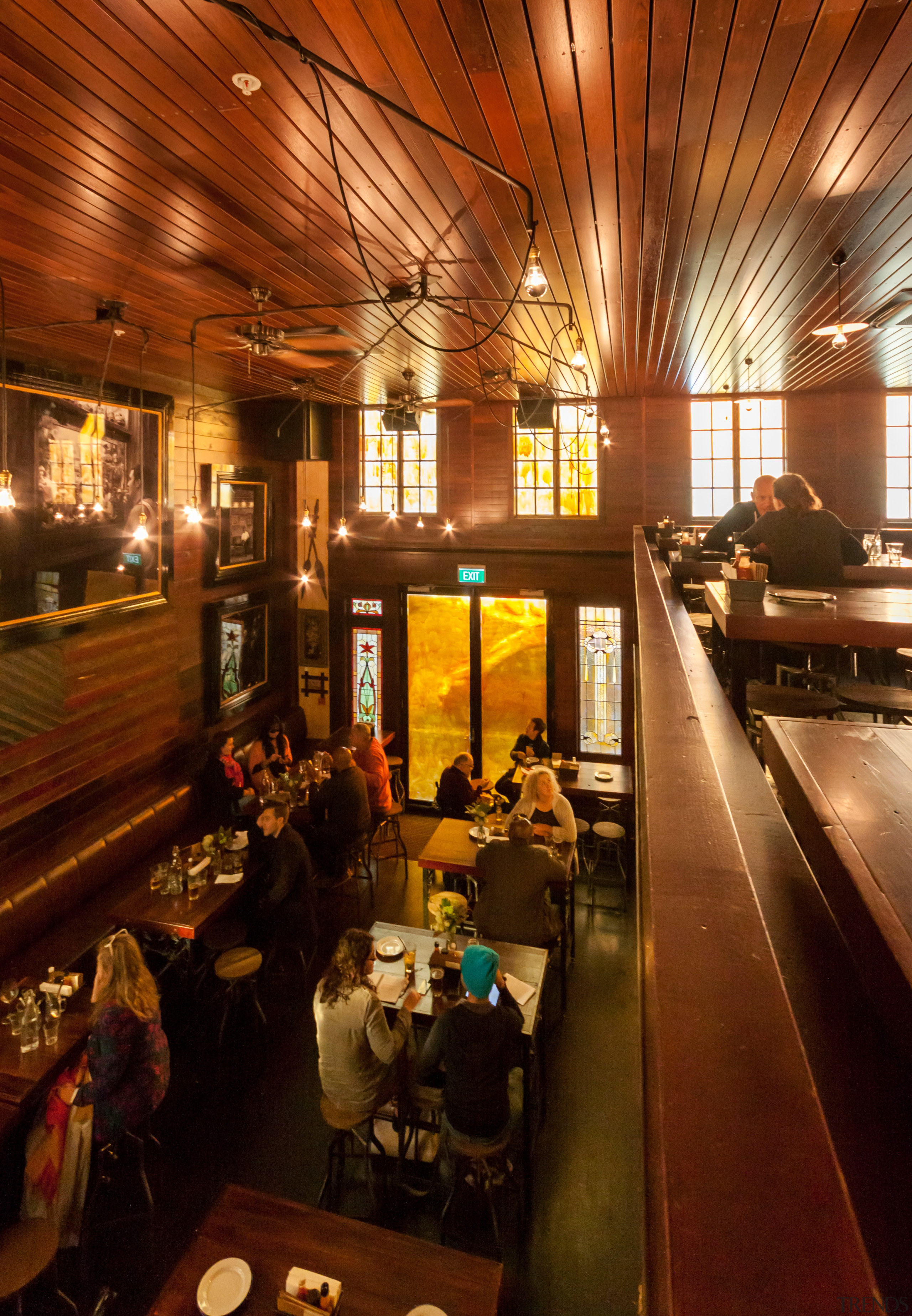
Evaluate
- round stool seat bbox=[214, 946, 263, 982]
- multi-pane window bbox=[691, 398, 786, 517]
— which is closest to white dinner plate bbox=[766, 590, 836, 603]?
Answer: round stool seat bbox=[214, 946, 263, 982]

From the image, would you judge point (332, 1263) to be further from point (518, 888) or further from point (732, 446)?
point (732, 446)

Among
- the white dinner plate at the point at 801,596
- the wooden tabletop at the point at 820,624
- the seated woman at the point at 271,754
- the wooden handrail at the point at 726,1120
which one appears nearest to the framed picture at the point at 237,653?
the seated woman at the point at 271,754

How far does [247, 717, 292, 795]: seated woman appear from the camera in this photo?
342 inches

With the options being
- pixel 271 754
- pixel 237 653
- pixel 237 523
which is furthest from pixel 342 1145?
pixel 237 523

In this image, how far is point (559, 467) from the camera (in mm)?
9547

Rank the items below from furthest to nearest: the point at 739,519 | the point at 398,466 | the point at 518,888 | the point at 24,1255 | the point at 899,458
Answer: the point at 398,466 → the point at 899,458 → the point at 739,519 → the point at 518,888 → the point at 24,1255

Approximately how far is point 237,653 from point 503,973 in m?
5.91

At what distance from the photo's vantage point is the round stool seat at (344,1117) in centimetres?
387

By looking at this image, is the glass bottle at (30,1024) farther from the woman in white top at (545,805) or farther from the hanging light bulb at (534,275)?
the hanging light bulb at (534,275)

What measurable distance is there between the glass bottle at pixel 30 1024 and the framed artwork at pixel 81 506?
2.79 metres

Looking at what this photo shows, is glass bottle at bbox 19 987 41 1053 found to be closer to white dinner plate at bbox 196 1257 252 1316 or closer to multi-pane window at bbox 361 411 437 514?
white dinner plate at bbox 196 1257 252 1316

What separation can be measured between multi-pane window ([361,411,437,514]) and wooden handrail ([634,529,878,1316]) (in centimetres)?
956

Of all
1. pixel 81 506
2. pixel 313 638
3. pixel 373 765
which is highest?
pixel 81 506

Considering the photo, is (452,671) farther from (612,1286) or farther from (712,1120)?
(712,1120)
